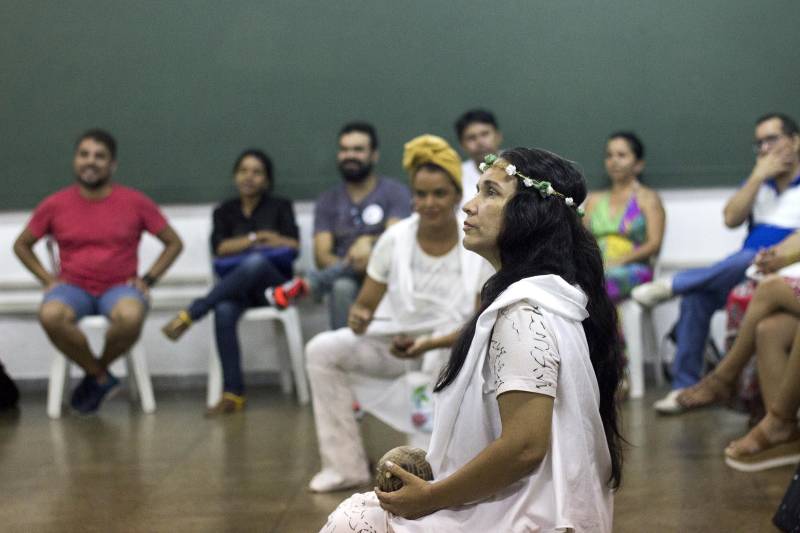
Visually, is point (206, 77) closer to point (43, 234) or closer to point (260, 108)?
point (260, 108)

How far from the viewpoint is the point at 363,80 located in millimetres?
5945

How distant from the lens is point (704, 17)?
19.0 feet

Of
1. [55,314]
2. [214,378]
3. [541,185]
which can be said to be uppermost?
[541,185]

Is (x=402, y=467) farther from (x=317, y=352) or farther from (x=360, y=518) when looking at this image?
(x=317, y=352)

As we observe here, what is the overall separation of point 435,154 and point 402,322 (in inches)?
21.9

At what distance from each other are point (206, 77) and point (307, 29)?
22.9 inches

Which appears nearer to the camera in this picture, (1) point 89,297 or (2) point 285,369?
(1) point 89,297

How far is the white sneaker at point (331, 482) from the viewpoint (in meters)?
3.65

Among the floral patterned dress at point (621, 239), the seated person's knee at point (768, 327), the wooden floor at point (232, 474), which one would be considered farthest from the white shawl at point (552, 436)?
the floral patterned dress at point (621, 239)

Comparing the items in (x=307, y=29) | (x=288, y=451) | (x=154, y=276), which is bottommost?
(x=288, y=451)

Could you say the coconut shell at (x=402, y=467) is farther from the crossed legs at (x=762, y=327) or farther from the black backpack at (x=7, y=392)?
the black backpack at (x=7, y=392)

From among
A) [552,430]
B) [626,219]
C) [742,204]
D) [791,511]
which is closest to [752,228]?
[742,204]

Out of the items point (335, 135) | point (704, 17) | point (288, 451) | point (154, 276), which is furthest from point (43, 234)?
point (704, 17)

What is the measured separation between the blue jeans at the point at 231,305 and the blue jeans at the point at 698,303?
6.24 feet
